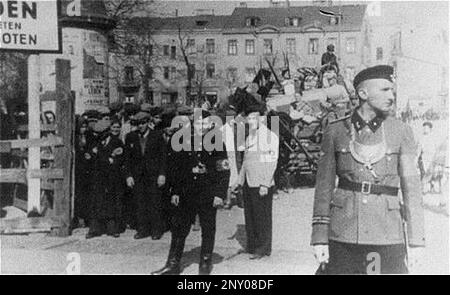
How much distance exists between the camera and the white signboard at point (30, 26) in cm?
481

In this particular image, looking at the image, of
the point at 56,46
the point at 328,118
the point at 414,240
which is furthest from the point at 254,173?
the point at 56,46

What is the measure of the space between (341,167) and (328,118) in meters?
1.52

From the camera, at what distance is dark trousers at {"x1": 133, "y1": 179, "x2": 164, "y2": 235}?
199 inches

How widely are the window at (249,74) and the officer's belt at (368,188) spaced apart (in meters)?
1.61

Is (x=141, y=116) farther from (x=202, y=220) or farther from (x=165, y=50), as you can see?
(x=202, y=220)

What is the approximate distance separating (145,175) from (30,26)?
155 cm

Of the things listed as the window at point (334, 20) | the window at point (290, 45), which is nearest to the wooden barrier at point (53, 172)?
the window at point (290, 45)

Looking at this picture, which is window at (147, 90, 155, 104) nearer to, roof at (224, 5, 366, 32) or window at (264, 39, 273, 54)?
roof at (224, 5, 366, 32)

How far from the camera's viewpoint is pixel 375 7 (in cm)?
484

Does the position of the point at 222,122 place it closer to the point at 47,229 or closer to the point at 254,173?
the point at 254,173

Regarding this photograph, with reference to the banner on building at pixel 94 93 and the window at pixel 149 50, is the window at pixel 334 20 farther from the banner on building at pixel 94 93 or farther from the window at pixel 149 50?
the banner on building at pixel 94 93

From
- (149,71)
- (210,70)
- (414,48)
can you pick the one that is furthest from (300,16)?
(149,71)

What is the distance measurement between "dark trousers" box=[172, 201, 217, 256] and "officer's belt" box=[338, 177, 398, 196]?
→ 3.61ft

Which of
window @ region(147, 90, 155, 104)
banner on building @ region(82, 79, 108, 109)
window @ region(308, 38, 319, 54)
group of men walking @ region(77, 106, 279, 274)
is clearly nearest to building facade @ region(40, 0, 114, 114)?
banner on building @ region(82, 79, 108, 109)
